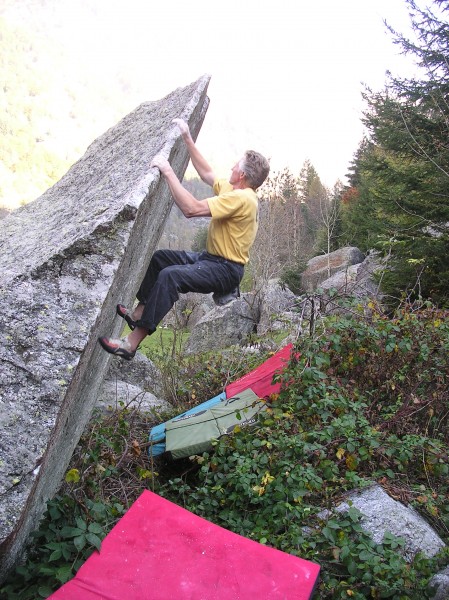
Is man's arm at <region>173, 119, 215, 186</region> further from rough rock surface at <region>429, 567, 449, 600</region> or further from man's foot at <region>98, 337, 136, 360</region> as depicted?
rough rock surface at <region>429, 567, 449, 600</region>

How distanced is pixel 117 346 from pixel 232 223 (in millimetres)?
1334

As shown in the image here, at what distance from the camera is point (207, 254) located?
432cm

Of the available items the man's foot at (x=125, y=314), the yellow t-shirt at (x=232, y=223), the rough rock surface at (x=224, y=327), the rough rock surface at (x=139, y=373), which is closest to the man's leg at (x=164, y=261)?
the yellow t-shirt at (x=232, y=223)

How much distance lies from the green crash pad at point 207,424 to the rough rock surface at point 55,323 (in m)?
0.81

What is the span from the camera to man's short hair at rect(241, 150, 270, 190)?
4.18m

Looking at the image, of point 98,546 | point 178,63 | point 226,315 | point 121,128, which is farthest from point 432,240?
point 178,63

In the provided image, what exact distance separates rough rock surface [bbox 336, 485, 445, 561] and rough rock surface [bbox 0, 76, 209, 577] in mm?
1912

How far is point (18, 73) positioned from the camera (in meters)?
122

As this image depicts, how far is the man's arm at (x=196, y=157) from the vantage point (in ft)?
14.2

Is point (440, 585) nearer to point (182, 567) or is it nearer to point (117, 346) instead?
point (182, 567)

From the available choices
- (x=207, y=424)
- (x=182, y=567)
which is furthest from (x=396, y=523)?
(x=207, y=424)

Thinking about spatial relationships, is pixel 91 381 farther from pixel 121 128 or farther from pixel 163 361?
pixel 121 128

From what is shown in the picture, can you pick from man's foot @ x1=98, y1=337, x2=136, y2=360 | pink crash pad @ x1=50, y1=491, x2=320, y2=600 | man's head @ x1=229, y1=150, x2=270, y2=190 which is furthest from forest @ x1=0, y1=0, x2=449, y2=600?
man's head @ x1=229, y1=150, x2=270, y2=190

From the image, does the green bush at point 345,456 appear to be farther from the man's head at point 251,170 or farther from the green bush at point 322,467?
the man's head at point 251,170
